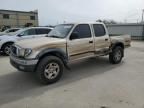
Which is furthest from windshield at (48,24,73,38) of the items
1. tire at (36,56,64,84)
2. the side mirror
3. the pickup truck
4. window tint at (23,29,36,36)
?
window tint at (23,29,36,36)

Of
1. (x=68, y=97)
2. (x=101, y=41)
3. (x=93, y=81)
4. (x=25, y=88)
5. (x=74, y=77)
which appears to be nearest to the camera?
(x=68, y=97)

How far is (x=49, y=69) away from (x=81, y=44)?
1.49 meters

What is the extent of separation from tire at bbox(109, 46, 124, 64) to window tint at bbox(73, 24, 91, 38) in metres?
1.77

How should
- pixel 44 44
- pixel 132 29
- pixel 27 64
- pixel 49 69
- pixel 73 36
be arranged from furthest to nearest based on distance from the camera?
1. pixel 132 29
2. pixel 73 36
3. pixel 49 69
4. pixel 44 44
5. pixel 27 64

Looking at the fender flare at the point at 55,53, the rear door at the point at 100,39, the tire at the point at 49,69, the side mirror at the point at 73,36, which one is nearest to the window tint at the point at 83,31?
the side mirror at the point at 73,36

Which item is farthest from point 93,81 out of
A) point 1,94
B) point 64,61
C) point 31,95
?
point 1,94

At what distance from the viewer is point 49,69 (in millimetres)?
4656

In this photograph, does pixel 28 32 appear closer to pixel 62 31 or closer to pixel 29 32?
pixel 29 32

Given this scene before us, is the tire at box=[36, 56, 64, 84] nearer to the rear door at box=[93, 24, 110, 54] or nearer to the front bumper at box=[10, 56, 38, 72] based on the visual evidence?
the front bumper at box=[10, 56, 38, 72]

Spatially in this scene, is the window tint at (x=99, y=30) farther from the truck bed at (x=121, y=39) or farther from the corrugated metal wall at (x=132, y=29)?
the corrugated metal wall at (x=132, y=29)

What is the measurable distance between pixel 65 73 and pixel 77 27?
176 centimetres

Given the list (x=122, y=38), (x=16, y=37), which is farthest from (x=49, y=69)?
(x=16, y=37)

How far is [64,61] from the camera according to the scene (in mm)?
5008

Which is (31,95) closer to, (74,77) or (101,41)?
(74,77)
